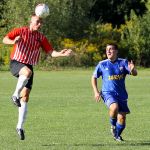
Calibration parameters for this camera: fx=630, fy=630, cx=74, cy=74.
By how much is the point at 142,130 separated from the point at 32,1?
43821 millimetres

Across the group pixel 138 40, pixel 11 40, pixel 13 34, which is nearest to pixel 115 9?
pixel 138 40

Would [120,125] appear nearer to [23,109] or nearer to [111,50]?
[111,50]

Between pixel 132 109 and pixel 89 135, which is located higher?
pixel 89 135

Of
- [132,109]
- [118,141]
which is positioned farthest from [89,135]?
[132,109]

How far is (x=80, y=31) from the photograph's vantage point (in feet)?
198

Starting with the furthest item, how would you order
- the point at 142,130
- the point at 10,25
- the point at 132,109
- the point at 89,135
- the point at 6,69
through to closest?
the point at 10,25, the point at 6,69, the point at 132,109, the point at 142,130, the point at 89,135

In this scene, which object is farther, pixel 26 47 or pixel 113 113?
pixel 26 47

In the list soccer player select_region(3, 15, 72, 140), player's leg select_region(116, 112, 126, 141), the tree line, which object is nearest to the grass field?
player's leg select_region(116, 112, 126, 141)

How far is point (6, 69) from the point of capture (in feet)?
178

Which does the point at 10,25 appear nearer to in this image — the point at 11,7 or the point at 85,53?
the point at 11,7

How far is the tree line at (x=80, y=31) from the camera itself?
184ft

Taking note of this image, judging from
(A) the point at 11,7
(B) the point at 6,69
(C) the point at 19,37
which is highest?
(C) the point at 19,37

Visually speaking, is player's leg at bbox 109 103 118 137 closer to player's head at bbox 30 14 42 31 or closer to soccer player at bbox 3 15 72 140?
soccer player at bbox 3 15 72 140

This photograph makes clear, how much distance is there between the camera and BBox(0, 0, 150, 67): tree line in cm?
5622
